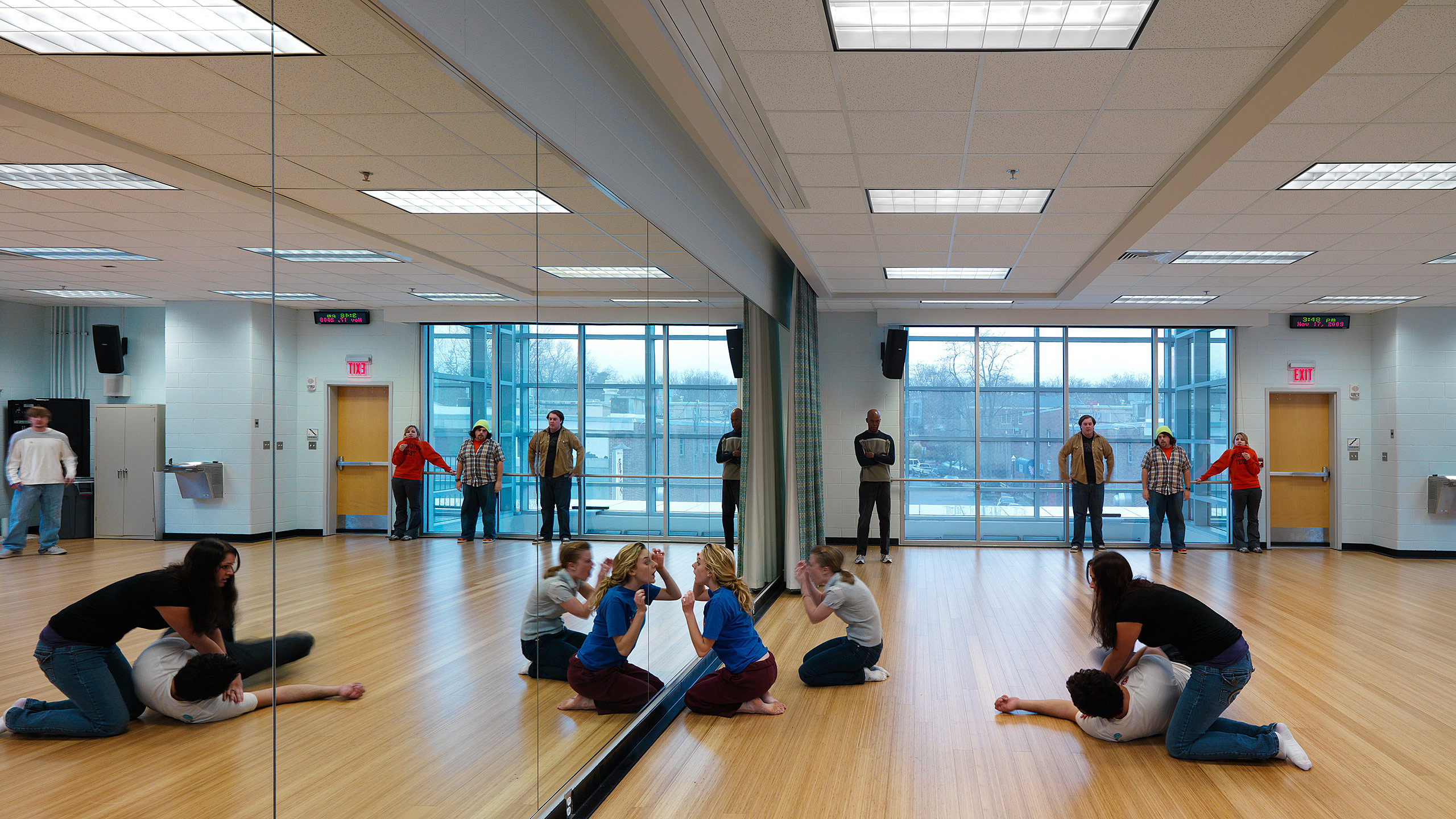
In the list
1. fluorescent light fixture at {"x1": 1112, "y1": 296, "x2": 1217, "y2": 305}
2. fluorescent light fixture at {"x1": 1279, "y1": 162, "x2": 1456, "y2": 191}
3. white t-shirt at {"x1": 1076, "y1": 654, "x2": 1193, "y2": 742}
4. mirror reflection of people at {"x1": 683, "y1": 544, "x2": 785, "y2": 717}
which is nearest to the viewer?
white t-shirt at {"x1": 1076, "y1": 654, "x2": 1193, "y2": 742}

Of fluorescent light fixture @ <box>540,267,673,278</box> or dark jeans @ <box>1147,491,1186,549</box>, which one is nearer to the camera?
fluorescent light fixture @ <box>540,267,673,278</box>

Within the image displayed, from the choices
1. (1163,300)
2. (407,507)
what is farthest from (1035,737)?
(1163,300)

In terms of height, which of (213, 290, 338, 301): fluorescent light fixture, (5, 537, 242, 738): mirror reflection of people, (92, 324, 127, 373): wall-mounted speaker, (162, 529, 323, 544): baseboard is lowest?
(5, 537, 242, 738): mirror reflection of people

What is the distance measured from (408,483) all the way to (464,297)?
1.87 feet

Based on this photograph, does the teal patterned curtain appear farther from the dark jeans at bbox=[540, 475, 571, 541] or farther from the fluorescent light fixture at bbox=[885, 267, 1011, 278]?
the dark jeans at bbox=[540, 475, 571, 541]

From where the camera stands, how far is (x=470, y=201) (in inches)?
86.2

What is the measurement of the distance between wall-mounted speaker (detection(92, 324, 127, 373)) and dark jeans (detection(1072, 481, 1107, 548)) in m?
10.3

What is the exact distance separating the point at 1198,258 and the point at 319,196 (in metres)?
7.32

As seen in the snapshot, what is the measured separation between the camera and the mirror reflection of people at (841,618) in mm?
4645

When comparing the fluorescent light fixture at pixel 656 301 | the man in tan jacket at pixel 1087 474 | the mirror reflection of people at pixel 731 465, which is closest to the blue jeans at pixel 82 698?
the fluorescent light fixture at pixel 656 301

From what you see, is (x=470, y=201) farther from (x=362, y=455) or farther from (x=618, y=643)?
(x=618, y=643)

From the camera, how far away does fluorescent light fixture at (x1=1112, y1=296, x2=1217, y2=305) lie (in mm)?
9156

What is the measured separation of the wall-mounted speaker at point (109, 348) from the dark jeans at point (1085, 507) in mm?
10327

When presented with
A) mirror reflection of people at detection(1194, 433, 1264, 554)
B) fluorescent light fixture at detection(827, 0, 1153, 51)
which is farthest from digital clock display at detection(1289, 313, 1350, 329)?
fluorescent light fixture at detection(827, 0, 1153, 51)
